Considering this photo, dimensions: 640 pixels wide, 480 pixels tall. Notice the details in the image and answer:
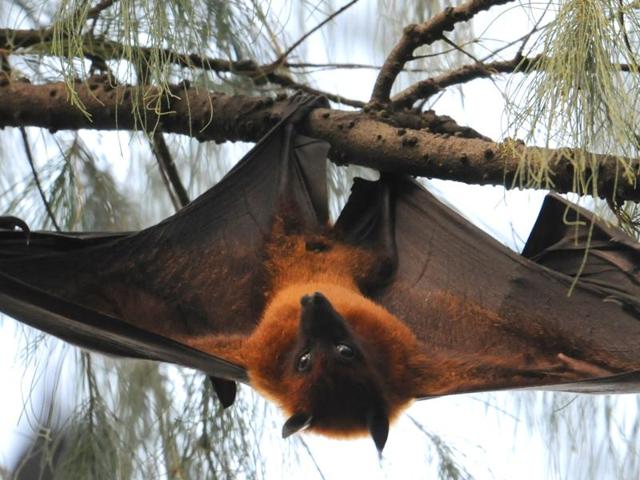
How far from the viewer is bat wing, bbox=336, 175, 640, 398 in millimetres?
2945

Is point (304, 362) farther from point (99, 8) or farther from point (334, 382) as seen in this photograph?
point (99, 8)

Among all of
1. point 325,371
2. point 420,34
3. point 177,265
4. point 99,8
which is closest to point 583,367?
point 325,371

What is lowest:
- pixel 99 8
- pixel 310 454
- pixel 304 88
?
pixel 310 454

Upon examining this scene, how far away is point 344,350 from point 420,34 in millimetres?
964

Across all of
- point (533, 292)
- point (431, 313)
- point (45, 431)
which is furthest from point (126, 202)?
point (533, 292)

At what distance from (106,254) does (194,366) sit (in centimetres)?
55

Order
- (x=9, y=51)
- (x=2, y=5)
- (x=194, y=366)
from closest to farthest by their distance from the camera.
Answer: (x=194, y=366), (x=9, y=51), (x=2, y=5)

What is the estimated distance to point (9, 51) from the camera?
329cm

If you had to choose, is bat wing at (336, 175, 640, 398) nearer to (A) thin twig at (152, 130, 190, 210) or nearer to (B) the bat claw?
(B) the bat claw

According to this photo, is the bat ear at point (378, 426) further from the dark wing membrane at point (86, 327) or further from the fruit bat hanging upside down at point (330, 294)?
the dark wing membrane at point (86, 327)

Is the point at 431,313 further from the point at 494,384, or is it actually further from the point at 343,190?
the point at 343,190

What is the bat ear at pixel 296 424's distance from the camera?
3041 millimetres

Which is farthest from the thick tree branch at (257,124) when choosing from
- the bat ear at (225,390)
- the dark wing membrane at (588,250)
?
the bat ear at (225,390)

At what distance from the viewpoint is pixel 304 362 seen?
320cm
